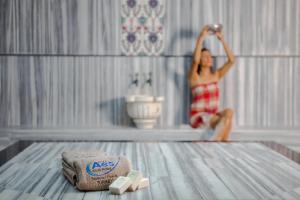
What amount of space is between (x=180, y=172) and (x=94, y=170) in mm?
387

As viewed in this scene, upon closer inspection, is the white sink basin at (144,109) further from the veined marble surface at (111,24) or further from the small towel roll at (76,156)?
the small towel roll at (76,156)

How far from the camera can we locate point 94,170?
1562 mm

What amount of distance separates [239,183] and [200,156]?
0.50 meters

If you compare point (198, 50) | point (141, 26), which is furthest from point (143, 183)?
point (141, 26)

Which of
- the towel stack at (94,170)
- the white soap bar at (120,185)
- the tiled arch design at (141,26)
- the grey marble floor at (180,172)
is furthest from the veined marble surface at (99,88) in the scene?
the white soap bar at (120,185)

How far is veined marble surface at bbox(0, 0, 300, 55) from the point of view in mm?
4363

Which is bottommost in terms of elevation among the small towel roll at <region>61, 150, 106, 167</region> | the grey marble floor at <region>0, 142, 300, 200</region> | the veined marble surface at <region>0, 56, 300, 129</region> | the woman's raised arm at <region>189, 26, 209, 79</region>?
the grey marble floor at <region>0, 142, 300, 200</region>

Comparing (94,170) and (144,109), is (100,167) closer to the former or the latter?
(94,170)

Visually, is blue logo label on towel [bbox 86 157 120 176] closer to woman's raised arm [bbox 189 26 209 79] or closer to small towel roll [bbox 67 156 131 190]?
small towel roll [bbox 67 156 131 190]

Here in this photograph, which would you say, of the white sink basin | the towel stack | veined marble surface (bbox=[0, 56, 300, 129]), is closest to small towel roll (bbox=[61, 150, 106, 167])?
the towel stack

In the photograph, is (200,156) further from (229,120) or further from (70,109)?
(70,109)

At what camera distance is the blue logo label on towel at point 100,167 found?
1554mm

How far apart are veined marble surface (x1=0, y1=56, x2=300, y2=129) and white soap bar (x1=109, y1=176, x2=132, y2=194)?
2.87 meters

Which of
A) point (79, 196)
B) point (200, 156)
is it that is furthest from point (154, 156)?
point (79, 196)
